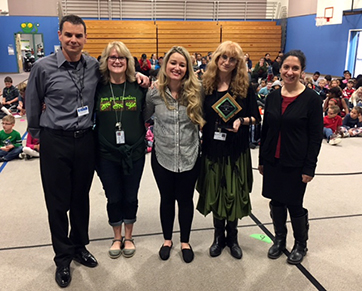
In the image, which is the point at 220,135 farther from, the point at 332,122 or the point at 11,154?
A: the point at 332,122

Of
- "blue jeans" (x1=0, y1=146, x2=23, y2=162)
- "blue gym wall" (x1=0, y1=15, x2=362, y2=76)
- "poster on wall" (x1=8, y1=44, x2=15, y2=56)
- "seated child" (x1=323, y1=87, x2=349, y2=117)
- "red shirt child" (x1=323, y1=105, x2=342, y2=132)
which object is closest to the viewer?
"blue jeans" (x1=0, y1=146, x2=23, y2=162)

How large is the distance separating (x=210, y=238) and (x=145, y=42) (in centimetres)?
1586

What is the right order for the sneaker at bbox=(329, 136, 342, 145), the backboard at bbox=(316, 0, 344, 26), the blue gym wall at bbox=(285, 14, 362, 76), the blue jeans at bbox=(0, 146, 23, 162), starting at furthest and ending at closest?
1. the blue gym wall at bbox=(285, 14, 362, 76)
2. the backboard at bbox=(316, 0, 344, 26)
3. the sneaker at bbox=(329, 136, 342, 145)
4. the blue jeans at bbox=(0, 146, 23, 162)

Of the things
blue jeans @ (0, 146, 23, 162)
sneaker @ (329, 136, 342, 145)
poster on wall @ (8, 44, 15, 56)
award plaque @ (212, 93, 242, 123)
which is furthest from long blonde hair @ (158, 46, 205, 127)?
poster on wall @ (8, 44, 15, 56)

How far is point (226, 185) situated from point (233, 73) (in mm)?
837

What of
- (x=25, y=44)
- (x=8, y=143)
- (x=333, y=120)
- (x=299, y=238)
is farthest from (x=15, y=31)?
(x=299, y=238)

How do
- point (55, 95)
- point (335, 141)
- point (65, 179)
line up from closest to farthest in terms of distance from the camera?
point (55, 95), point (65, 179), point (335, 141)

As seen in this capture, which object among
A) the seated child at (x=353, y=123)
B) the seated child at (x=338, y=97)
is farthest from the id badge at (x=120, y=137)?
the seated child at (x=338, y=97)

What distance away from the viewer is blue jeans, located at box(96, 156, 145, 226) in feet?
7.96

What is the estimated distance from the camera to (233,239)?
8.80 ft

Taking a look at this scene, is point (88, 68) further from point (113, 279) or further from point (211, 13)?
point (211, 13)

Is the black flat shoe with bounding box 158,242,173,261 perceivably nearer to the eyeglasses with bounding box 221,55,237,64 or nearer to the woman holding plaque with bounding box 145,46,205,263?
the woman holding plaque with bounding box 145,46,205,263

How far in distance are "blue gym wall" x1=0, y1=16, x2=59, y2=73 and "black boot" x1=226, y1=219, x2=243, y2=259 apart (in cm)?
1793

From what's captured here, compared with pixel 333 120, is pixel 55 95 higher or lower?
higher
